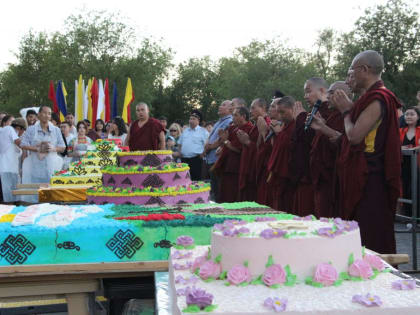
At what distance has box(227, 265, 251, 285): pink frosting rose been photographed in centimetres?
206

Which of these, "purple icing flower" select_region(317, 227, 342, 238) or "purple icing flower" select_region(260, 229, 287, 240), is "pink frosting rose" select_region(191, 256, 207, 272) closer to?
"purple icing flower" select_region(260, 229, 287, 240)

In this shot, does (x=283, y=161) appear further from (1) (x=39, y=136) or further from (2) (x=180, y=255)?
(1) (x=39, y=136)

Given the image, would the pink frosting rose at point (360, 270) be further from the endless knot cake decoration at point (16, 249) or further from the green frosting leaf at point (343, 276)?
the endless knot cake decoration at point (16, 249)

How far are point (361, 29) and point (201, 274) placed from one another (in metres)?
30.4

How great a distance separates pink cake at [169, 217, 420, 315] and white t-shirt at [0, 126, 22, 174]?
951 cm

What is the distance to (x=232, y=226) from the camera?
231cm

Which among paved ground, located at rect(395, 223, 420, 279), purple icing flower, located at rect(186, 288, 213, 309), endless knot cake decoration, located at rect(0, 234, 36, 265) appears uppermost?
purple icing flower, located at rect(186, 288, 213, 309)

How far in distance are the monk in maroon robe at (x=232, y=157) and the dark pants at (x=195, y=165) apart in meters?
4.77

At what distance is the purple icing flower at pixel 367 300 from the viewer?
5.96 ft

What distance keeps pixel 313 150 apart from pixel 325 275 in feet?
11.8

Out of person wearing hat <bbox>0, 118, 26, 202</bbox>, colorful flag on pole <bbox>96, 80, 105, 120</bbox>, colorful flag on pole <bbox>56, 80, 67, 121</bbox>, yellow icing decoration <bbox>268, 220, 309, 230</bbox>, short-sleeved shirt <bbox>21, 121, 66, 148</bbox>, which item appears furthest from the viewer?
colorful flag on pole <bbox>96, 80, 105, 120</bbox>

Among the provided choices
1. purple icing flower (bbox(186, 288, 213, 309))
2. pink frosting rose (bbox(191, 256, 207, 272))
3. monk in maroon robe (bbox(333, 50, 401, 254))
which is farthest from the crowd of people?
purple icing flower (bbox(186, 288, 213, 309))

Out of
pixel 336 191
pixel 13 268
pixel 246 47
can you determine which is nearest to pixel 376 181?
pixel 336 191

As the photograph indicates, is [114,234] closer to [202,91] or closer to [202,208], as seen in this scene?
[202,208]
